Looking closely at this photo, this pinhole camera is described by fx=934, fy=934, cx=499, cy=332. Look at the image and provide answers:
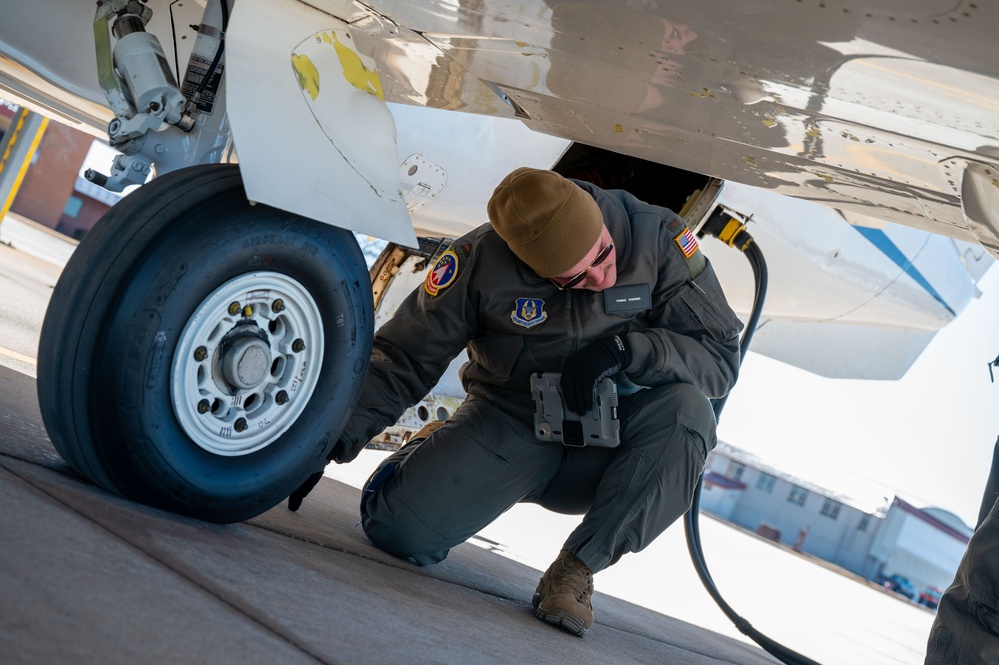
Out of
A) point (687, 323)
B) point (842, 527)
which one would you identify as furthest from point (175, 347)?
point (842, 527)

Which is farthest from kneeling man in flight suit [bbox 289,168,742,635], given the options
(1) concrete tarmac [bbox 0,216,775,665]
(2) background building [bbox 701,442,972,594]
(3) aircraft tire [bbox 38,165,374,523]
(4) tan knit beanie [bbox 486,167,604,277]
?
(2) background building [bbox 701,442,972,594]

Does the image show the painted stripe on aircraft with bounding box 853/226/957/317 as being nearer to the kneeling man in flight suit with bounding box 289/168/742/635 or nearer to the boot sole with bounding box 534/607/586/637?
the kneeling man in flight suit with bounding box 289/168/742/635

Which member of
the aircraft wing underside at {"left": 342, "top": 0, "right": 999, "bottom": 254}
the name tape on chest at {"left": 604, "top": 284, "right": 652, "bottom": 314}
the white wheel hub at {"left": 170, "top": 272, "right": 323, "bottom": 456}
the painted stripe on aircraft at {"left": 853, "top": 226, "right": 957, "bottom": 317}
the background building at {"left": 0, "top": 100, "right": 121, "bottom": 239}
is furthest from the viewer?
the background building at {"left": 0, "top": 100, "right": 121, "bottom": 239}

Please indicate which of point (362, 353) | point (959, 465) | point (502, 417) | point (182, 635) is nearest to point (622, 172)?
point (502, 417)

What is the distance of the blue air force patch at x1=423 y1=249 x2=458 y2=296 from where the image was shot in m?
2.31

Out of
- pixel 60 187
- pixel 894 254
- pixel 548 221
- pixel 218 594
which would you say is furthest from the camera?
pixel 60 187

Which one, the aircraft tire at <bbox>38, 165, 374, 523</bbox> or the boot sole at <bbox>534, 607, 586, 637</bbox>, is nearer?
the aircraft tire at <bbox>38, 165, 374, 523</bbox>

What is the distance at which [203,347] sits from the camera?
1.64 meters

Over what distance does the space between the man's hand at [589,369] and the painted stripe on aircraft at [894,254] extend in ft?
8.82

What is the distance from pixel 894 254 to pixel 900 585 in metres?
23.0

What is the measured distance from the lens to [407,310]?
235 centimetres

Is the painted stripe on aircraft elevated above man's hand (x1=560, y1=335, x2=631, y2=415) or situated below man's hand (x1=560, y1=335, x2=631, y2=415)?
above

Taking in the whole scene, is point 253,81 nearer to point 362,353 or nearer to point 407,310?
point 362,353

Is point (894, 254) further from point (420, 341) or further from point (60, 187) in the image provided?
point (60, 187)
